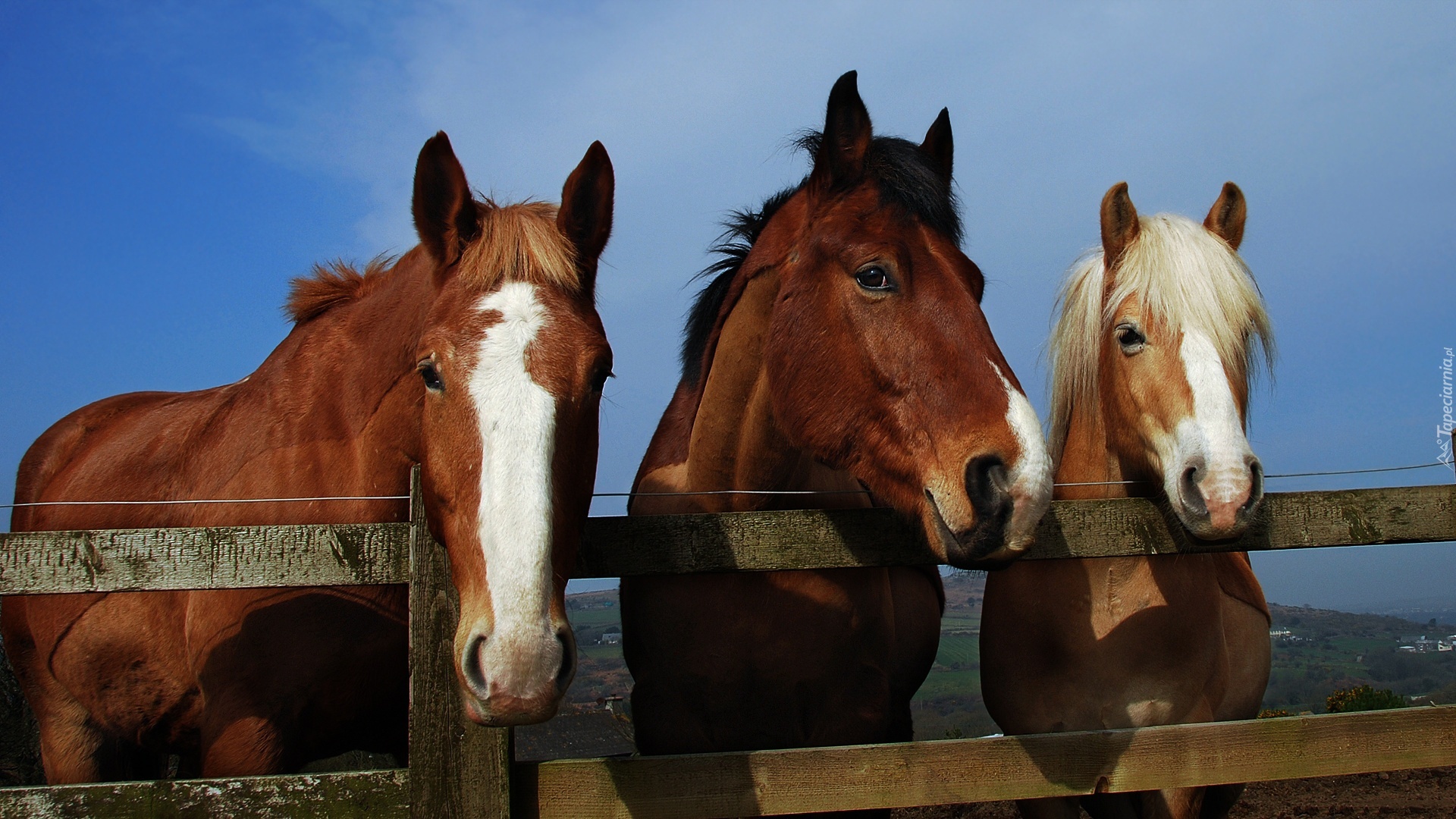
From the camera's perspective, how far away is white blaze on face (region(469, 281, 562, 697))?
184cm

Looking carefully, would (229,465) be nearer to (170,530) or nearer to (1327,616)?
(170,530)

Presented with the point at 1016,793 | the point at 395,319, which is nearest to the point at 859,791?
the point at 1016,793

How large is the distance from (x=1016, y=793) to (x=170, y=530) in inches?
86.9

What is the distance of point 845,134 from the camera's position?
3.06m

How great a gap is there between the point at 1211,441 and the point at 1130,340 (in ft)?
2.13

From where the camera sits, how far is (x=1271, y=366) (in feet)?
11.7

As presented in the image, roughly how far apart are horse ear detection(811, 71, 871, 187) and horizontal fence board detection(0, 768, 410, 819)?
2.26 metres

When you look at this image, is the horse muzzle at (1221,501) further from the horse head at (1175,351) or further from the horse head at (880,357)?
the horse head at (880,357)

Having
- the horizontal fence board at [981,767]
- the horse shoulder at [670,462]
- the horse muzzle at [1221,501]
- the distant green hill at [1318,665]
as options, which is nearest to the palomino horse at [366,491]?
the horizontal fence board at [981,767]

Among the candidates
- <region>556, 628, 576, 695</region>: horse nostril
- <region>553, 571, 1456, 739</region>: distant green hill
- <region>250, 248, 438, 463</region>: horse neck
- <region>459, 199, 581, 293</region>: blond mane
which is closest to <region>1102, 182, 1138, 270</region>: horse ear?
<region>459, 199, 581, 293</region>: blond mane

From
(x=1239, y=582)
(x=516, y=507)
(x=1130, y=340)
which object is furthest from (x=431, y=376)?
(x=1239, y=582)

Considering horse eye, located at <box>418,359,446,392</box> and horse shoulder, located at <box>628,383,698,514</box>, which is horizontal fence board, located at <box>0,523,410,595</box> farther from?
horse shoulder, located at <box>628,383,698,514</box>

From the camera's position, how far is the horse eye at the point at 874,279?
276 cm

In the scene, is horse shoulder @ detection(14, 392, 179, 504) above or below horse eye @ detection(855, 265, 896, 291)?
below
